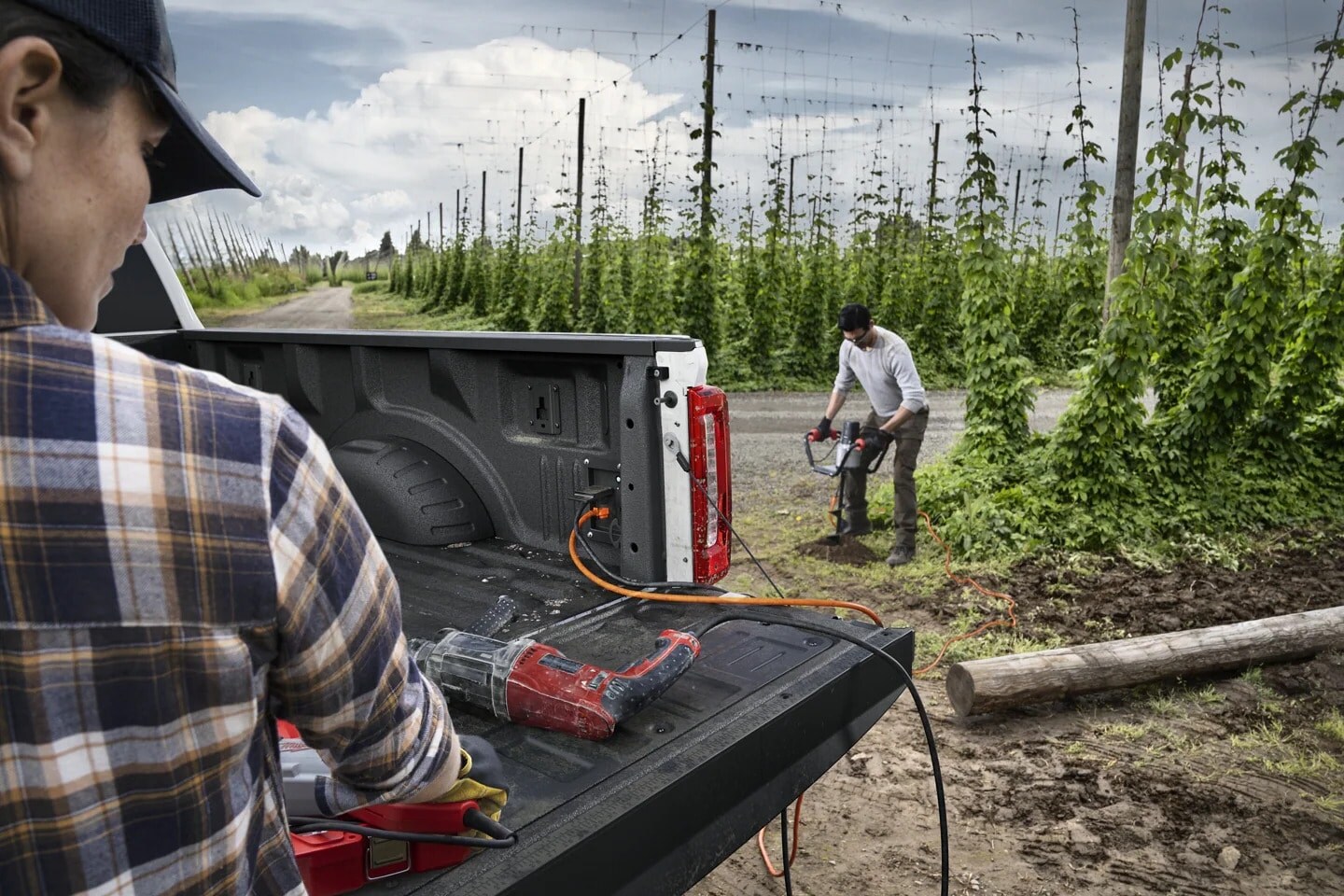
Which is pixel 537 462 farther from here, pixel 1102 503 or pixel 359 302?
pixel 359 302

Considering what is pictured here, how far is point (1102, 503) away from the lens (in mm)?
7047

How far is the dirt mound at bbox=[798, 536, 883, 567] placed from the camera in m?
6.84

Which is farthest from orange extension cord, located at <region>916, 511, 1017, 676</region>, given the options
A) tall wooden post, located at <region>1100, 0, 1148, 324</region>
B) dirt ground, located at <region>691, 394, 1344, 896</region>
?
tall wooden post, located at <region>1100, 0, 1148, 324</region>

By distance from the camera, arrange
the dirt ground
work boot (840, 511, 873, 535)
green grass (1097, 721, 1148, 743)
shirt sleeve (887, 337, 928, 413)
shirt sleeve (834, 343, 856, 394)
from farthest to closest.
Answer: work boot (840, 511, 873, 535), shirt sleeve (834, 343, 856, 394), shirt sleeve (887, 337, 928, 413), green grass (1097, 721, 1148, 743), the dirt ground

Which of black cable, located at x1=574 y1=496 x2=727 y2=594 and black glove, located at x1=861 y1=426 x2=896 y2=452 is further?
black glove, located at x1=861 y1=426 x2=896 y2=452

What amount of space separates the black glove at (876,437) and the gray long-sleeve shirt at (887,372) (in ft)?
0.69

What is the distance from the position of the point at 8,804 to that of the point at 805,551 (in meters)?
6.36

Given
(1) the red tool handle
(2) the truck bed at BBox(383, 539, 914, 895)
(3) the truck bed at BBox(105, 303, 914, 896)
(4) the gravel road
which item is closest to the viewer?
(2) the truck bed at BBox(383, 539, 914, 895)

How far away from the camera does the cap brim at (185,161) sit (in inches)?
37.0

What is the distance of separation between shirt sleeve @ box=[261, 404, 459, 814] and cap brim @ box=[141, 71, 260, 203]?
300mm

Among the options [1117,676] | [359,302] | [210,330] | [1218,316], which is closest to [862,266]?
[1218,316]

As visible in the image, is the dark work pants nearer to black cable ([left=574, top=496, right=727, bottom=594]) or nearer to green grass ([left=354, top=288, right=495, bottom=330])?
black cable ([left=574, top=496, right=727, bottom=594])

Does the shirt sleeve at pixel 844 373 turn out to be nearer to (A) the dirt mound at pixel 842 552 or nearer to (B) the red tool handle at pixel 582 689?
(A) the dirt mound at pixel 842 552

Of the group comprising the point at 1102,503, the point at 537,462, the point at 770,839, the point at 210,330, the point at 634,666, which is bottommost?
the point at 770,839
